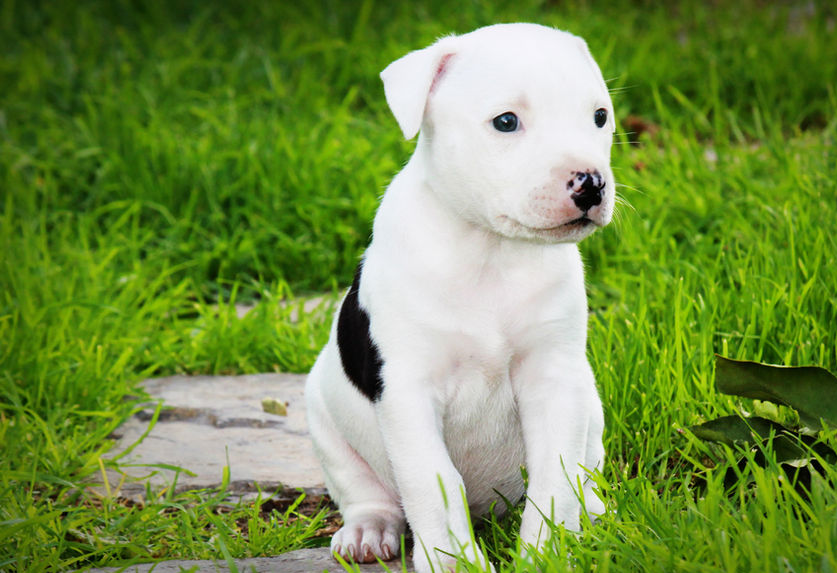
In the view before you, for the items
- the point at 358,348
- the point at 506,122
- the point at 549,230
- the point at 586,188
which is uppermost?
the point at 506,122

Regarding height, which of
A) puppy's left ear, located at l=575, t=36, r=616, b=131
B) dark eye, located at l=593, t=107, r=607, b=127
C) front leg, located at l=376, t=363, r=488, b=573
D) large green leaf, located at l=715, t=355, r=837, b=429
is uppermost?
puppy's left ear, located at l=575, t=36, r=616, b=131

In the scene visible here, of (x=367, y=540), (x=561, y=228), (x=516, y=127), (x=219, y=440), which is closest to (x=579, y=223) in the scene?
(x=561, y=228)

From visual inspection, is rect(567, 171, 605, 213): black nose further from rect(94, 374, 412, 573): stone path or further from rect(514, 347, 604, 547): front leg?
rect(94, 374, 412, 573): stone path

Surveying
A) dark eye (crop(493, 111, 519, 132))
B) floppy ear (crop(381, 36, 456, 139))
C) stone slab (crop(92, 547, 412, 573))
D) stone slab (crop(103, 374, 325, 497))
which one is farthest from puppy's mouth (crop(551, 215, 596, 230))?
stone slab (crop(103, 374, 325, 497))

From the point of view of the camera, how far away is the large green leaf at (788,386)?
8.74 feet

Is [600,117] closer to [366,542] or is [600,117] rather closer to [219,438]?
[366,542]

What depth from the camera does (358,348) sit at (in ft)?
9.09

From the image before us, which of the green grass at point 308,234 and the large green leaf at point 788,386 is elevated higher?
the large green leaf at point 788,386

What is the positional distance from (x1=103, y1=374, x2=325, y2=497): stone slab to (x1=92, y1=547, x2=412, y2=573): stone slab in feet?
2.19

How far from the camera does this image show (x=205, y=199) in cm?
558

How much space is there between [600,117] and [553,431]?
0.79 meters

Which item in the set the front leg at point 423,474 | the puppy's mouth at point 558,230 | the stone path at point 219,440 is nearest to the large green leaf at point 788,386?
the puppy's mouth at point 558,230

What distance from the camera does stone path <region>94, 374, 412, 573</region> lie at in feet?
11.5

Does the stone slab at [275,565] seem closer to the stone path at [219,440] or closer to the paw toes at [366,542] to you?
the paw toes at [366,542]
